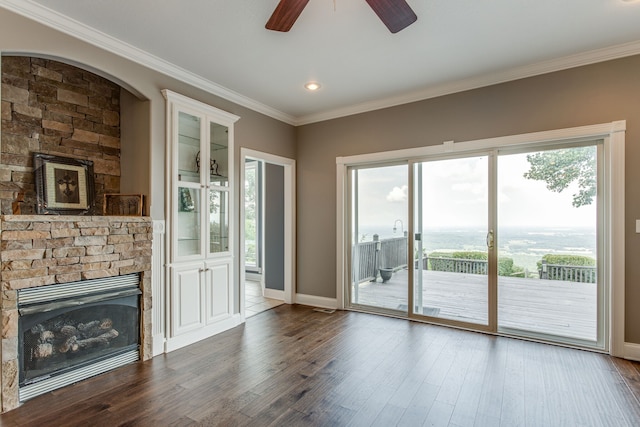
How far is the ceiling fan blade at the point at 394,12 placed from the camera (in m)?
1.90

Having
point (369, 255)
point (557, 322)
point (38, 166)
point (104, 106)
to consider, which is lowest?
point (557, 322)

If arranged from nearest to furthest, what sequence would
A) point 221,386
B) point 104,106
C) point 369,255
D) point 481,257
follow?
1. point 221,386
2. point 104,106
3. point 481,257
4. point 369,255

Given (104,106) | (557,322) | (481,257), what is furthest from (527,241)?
(104,106)

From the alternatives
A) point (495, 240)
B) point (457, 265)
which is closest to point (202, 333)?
point (457, 265)

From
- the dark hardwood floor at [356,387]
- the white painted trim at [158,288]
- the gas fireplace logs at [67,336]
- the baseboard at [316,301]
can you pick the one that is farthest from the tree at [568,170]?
the gas fireplace logs at [67,336]

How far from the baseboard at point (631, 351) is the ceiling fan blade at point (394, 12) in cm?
340

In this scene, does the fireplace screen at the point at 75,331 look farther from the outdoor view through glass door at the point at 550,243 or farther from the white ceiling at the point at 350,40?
the outdoor view through glass door at the point at 550,243

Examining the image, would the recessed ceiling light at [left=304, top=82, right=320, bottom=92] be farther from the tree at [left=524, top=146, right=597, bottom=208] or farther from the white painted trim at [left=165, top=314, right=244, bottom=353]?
the white painted trim at [left=165, top=314, right=244, bottom=353]

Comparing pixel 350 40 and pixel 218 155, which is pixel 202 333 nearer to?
pixel 218 155

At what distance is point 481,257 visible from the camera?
3.80m

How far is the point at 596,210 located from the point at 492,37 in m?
1.96

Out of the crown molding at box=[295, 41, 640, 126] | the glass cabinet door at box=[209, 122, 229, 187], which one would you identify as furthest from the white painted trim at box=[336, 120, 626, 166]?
the glass cabinet door at box=[209, 122, 229, 187]

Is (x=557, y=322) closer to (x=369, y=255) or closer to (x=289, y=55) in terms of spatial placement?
(x=369, y=255)

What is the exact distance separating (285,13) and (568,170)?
314cm
